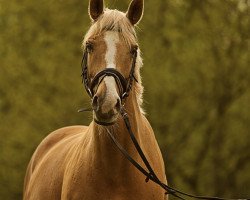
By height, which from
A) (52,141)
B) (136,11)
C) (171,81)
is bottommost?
(52,141)

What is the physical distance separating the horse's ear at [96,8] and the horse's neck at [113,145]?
61cm

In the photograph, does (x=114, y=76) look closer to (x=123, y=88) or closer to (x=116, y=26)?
(x=123, y=88)

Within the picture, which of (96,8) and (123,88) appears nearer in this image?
(123,88)

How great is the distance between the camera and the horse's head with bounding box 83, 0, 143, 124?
14.6ft

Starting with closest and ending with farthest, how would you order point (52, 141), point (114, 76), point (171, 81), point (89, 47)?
point (114, 76) < point (89, 47) < point (52, 141) < point (171, 81)

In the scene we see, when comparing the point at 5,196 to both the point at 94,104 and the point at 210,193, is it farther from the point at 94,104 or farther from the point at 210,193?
the point at 94,104

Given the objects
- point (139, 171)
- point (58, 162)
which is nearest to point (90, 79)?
point (139, 171)

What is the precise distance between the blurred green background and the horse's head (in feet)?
20.4

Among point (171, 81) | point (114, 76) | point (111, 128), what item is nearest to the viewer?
point (114, 76)

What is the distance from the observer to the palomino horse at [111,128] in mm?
4574

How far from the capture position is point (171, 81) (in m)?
11.2

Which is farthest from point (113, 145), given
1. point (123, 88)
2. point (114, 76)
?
point (114, 76)

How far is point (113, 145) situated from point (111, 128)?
0.40ft

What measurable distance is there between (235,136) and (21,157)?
11.0 feet
